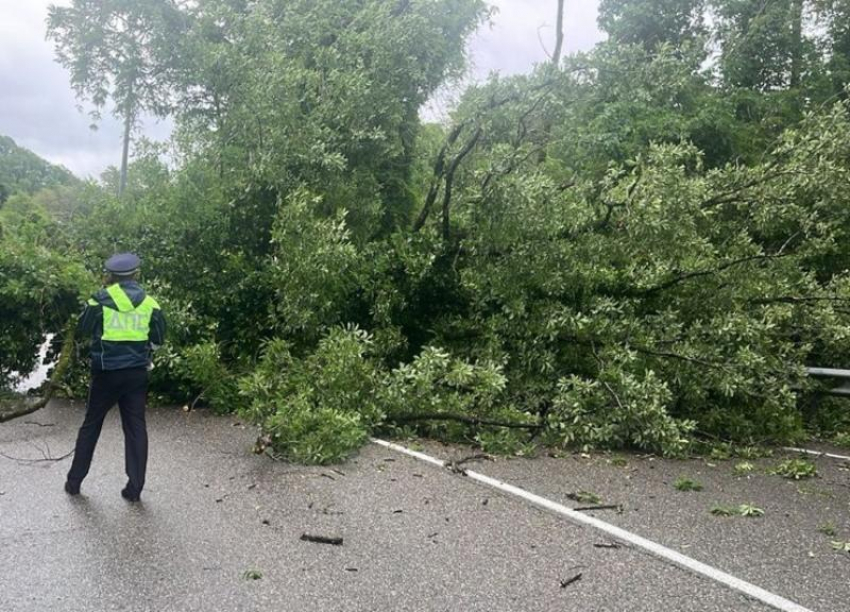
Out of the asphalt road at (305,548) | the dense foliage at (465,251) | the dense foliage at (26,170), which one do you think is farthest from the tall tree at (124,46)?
the dense foliage at (26,170)

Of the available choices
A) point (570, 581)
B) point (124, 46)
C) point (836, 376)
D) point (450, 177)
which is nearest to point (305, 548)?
point (570, 581)

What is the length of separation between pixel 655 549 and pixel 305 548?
6.94 ft

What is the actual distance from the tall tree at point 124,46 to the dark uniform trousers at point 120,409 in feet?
34.0

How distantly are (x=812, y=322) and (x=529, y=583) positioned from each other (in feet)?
22.2

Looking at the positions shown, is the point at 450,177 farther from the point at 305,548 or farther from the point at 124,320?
the point at 305,548

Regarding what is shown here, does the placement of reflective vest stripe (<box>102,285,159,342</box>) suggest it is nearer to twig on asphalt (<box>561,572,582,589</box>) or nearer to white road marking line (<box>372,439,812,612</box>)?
white road marking line (<box>372,439,812,612</box>)

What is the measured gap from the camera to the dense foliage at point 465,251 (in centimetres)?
740

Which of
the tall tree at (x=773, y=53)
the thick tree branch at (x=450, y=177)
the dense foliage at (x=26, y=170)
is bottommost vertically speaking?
the thick tree branch at (x=450, y=177)

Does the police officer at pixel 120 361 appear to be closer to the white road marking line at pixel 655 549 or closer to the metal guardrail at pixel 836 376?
the white road marking line at pixel 655 549

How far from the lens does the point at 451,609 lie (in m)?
3.38

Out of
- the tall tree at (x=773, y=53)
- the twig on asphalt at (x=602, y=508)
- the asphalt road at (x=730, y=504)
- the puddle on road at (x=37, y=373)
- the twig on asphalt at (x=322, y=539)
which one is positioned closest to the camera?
the asphalt road at (x=730, y=504)

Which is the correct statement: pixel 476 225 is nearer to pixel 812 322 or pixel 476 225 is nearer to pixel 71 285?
pixel 812 322

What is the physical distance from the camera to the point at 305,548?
4.13 meters

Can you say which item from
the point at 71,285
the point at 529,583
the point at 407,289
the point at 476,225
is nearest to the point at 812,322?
the point at 476,225
